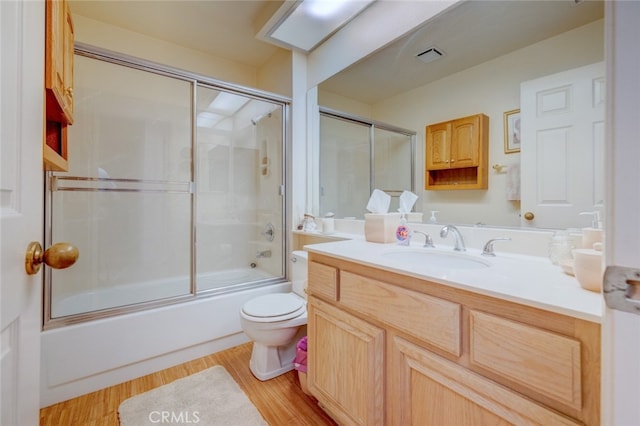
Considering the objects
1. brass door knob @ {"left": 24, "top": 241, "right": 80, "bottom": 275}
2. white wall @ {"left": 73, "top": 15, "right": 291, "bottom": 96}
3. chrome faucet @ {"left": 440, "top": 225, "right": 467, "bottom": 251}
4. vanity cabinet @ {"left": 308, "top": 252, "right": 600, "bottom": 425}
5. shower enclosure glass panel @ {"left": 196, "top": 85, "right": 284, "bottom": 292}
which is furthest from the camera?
shower enclosure glass panel @ {"left": 196, "top": 85, "right": 284, "bottom": 292}

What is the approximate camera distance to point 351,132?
7.26ft

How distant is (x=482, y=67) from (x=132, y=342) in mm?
2441

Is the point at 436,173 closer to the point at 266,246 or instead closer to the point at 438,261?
the point at 438,261

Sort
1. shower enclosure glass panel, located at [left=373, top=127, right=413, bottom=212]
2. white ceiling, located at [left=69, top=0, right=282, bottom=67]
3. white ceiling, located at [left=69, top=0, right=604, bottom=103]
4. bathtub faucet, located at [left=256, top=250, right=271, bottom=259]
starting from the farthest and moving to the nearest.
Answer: bathtub faucet, located at [left=256, top=250, right=271, bottom=259] → white ceiling, located at [left=69, top=0, right=282, bottom=67] → shower enclosure glass panel, located at [left=373, top=127, right=413, bottom=212] → white ceiling, located at [left=69, top=0, right=604, bottom=103]

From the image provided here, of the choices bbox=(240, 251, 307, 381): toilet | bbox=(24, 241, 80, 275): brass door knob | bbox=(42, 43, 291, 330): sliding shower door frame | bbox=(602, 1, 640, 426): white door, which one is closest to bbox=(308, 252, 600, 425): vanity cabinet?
bbox=(602, 1, 640, 426): white door

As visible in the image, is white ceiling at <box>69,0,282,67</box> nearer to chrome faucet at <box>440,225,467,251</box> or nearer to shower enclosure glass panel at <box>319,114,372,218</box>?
shower enclosure glass panel at <box>319,114,372,218</box>

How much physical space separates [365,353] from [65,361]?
5.26 ft

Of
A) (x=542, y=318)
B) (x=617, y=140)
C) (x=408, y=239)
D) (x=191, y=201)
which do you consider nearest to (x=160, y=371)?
(x=191, y=201)

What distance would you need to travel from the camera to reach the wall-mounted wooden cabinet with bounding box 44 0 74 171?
61 centimetres

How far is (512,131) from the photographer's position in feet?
4.04

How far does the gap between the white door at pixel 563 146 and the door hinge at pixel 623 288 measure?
2.68 ft

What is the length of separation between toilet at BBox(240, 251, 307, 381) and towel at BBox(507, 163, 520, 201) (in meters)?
1.25

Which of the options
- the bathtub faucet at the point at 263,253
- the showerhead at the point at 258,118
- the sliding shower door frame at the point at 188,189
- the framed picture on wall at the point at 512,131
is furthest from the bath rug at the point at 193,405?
the showerhead at the point at 258,118

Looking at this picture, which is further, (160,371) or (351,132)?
(351,132)
